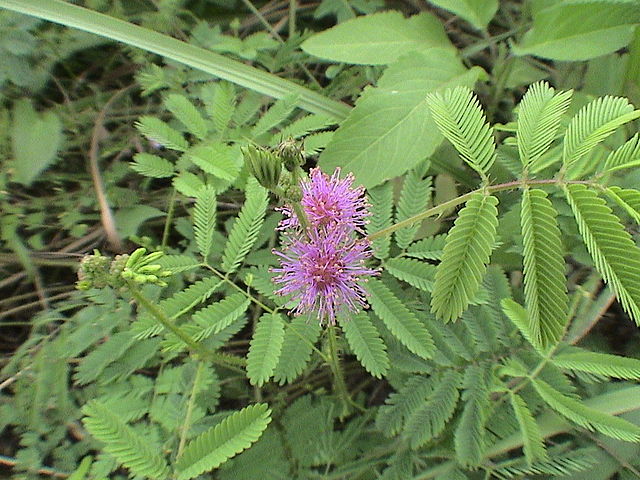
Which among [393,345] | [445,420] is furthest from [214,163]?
[445,420]

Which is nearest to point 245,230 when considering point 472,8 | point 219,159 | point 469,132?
point 219,159

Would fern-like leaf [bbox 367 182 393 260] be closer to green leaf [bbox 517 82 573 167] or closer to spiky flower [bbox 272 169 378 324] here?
spiky flower [bbox 272 169 378 324]

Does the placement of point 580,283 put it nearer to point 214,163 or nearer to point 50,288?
point 214,163

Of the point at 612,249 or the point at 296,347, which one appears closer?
the point at 612,249

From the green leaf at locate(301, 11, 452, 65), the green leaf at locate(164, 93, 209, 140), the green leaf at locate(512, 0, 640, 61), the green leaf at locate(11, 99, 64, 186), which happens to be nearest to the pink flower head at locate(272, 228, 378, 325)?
the green leaf at locate(164, 93, 209, 140)

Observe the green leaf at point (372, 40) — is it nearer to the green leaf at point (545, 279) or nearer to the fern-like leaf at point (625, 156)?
the fern-like leaf at point (625, 156)

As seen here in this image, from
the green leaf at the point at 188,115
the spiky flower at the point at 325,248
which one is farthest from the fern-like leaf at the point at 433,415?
the green leaf at the point at 188,115

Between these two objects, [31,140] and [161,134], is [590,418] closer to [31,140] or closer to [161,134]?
[161,134]
